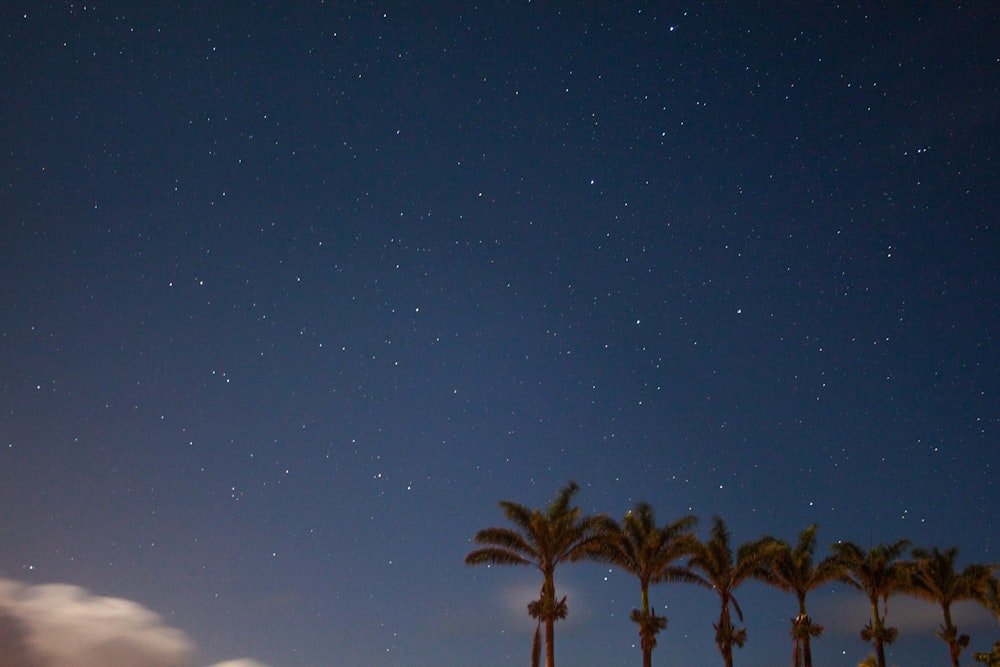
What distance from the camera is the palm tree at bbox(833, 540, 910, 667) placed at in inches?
1764

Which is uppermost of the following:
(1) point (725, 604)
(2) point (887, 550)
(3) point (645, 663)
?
(2) point (887, 550)

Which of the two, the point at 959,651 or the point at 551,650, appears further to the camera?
the point at 959,651

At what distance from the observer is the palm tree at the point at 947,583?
4488 cm

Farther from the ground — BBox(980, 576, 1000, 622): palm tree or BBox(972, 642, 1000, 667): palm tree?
BBox(980, 576, 1000, 622): palm tree

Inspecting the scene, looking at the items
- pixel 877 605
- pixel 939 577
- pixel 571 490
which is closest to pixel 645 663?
pixel 571 490

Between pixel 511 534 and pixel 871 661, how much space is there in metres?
19.0

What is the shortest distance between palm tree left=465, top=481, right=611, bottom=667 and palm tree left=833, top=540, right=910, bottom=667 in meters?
16.5

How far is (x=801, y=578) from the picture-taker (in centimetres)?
4331

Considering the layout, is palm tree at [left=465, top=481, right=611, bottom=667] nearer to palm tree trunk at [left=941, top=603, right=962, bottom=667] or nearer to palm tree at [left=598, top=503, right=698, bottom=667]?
palm tree at [left=598, top=503, right=698, bottom=667]

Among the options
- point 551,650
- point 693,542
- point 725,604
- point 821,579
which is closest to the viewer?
point 551,650

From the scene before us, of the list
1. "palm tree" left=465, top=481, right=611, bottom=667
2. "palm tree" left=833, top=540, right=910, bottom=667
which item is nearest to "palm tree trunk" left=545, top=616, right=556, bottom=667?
"palm tree" left=465, top=481, right=611, bottom=667

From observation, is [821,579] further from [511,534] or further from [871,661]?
[511,534]

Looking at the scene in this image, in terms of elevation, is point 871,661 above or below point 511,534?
below

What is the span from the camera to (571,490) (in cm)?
3703
